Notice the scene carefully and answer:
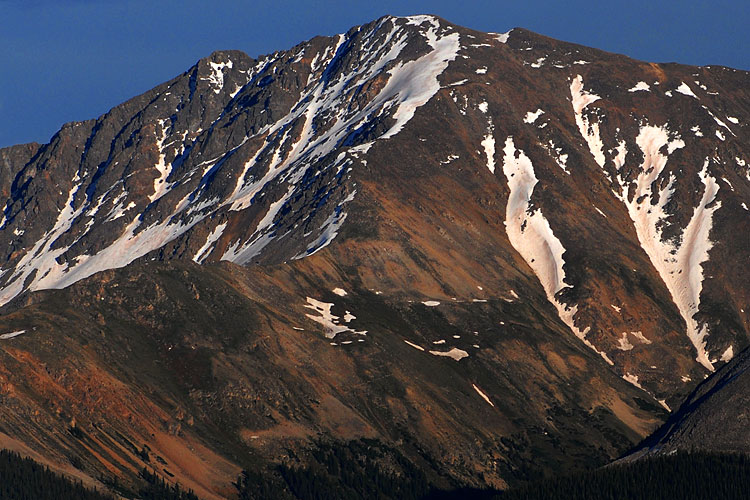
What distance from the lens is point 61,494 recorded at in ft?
617

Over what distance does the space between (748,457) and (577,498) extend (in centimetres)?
2265

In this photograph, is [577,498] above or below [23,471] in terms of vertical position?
below

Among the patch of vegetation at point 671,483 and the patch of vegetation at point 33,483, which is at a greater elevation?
the patch of vegetation at point 33,483

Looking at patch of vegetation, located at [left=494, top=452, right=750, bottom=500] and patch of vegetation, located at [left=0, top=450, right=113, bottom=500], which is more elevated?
patch of vegetation, located at [left=0, top=450, right=113, bottom=500]

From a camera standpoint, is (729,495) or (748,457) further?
(748,457)

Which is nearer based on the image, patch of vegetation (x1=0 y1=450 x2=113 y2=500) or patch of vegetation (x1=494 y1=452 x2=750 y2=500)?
patch of vegetation (x1=0 y1=450 x2=113 y2=500)

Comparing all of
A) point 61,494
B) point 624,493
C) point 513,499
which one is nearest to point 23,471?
point 61,494

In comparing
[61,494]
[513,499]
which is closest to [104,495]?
[61,494]

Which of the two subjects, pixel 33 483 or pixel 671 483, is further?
pixel 671 483

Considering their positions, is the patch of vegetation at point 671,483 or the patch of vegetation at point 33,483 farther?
the patch of vegetation at point 671,483

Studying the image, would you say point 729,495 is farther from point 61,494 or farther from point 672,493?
point 61,494

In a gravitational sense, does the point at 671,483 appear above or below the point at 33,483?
below

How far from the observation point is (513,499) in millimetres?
197375

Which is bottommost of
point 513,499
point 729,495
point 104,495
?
point 729,495
